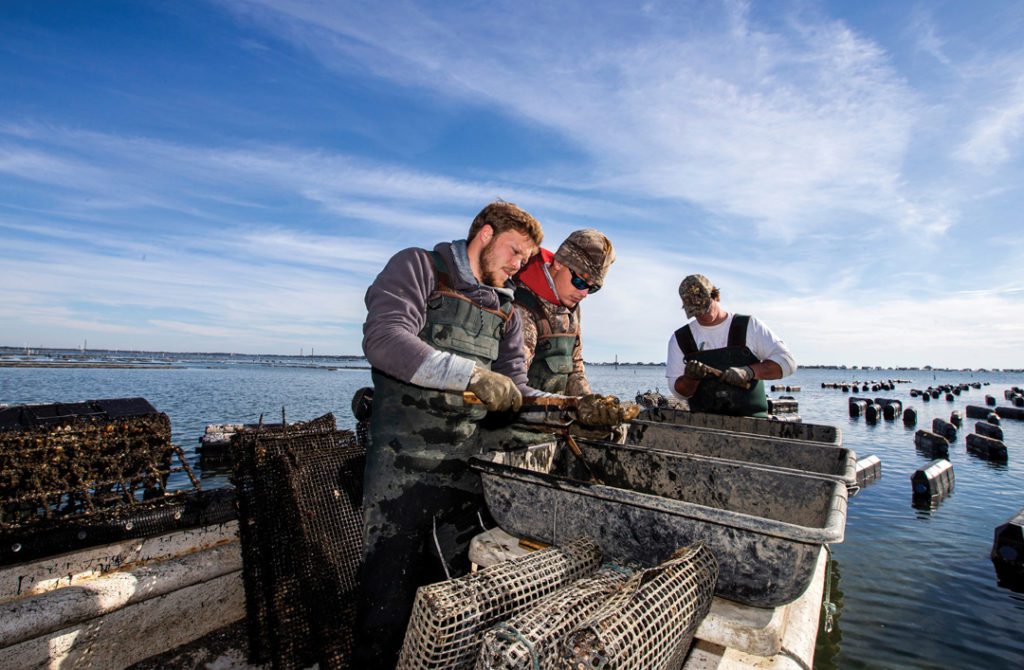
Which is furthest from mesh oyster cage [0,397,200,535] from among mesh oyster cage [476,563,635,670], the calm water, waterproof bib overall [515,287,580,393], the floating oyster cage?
the calm water

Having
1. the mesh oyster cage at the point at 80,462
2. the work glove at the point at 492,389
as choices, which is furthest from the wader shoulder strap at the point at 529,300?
the mesh oyster cage at the point at 80,462

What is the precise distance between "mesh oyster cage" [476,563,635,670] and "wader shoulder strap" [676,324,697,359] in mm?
3791

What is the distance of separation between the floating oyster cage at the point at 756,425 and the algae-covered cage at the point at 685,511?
1.55 meters

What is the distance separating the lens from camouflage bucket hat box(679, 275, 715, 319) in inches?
181

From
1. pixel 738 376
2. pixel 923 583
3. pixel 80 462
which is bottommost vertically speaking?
pixel 923 583

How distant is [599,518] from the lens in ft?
6.15

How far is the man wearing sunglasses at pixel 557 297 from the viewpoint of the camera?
141 inches

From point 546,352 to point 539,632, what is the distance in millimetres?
2648

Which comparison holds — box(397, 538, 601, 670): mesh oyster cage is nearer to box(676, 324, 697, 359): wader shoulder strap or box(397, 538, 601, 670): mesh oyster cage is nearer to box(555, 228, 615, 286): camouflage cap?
box(555, 228, 615, 286): camouflage cap

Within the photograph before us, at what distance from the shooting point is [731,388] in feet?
15.0

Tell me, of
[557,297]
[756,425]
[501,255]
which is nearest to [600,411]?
[501,255]

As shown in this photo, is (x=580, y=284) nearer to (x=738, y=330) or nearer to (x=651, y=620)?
(x=738, y=330)

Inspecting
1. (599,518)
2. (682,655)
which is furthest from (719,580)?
(599,518)

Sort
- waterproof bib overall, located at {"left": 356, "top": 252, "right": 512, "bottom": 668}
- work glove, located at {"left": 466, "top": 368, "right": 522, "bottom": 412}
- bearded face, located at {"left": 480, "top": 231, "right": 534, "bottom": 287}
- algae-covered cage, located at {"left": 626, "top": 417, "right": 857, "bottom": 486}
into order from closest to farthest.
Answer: work glove, located at {"left": 466, "top": 368, "right": 522, "bottom": 412} → waterproof bib overall, located at {"left": 356, "top": 252, "right": 512, "bottom": 668} → bearded face, located at {"left": 480, "top": 231, "right": 534, "bottom": 287} → algae-covered cage, located at {"left": 626, "top": 417, "right": 857, "bottom": 486}
